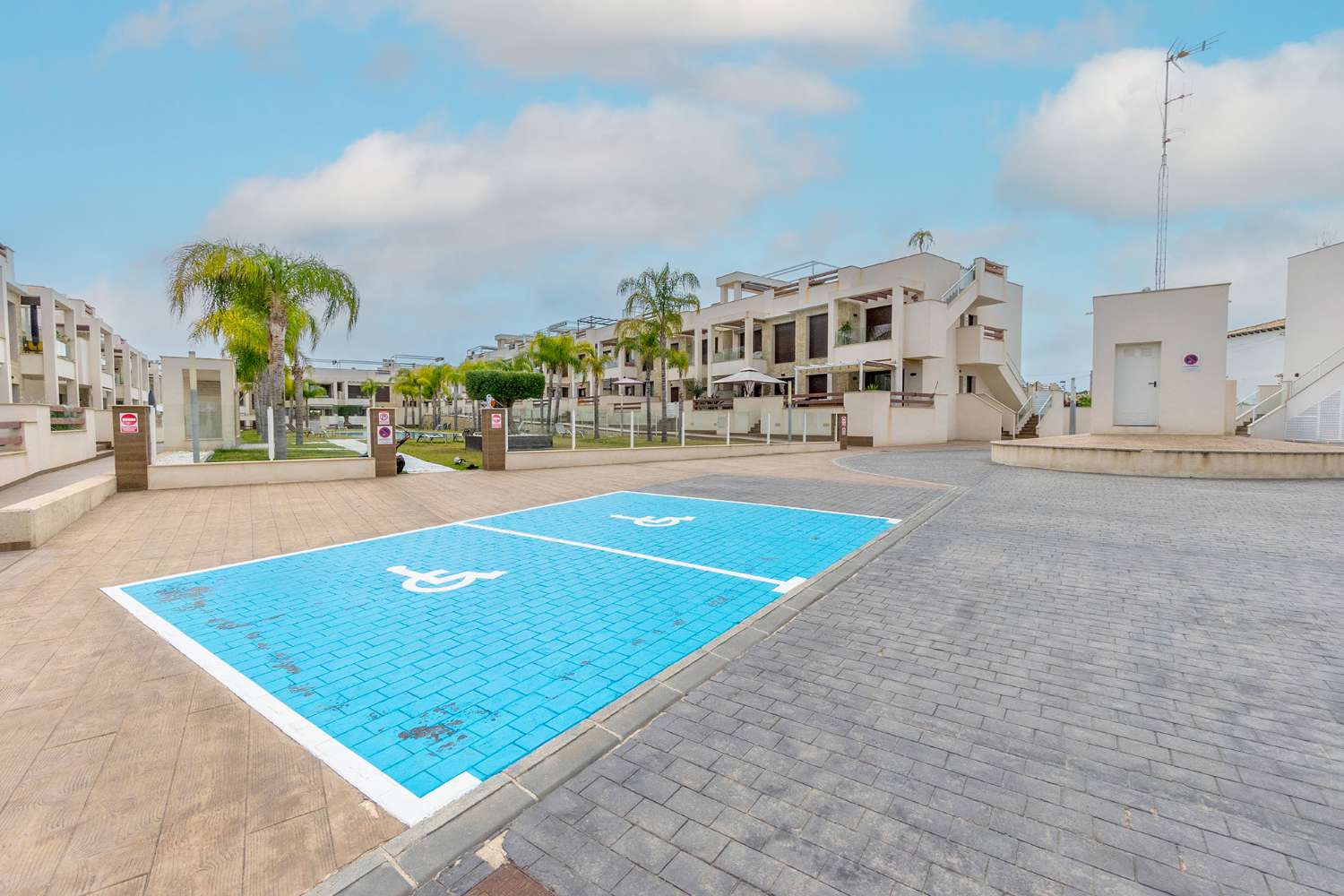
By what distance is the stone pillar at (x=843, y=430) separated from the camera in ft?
94.6

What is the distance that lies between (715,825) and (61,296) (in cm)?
5058

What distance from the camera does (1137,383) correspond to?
18.5 meters

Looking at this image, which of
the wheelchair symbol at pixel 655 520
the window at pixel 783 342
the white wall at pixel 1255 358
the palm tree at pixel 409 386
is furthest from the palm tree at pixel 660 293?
the palm tree at pixel 409 386

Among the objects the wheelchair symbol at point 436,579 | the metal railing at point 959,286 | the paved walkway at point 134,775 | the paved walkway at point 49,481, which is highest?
the metal railing at point 959,286

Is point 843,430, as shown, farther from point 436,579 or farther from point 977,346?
point 436,579

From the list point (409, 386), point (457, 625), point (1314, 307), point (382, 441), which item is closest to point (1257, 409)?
point (1314, 307)

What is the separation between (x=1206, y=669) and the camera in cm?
420

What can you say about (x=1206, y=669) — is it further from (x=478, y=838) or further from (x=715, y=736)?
(x=478, y=838)

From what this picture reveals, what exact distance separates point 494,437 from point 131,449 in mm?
7793

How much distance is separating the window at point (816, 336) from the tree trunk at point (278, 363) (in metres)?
28.1

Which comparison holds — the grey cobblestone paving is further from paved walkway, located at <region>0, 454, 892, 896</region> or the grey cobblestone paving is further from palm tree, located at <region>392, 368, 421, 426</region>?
palm tree, located at <region>392, 368, 421, 426</region>

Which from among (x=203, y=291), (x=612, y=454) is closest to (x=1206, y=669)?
(x=612, y=454)

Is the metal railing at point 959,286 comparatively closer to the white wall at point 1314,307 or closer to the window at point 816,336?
the window at point 816,336

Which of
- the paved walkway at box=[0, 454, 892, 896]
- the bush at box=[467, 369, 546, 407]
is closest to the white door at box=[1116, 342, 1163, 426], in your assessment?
the paved walkway at box=[0, 454, 892, 896]
